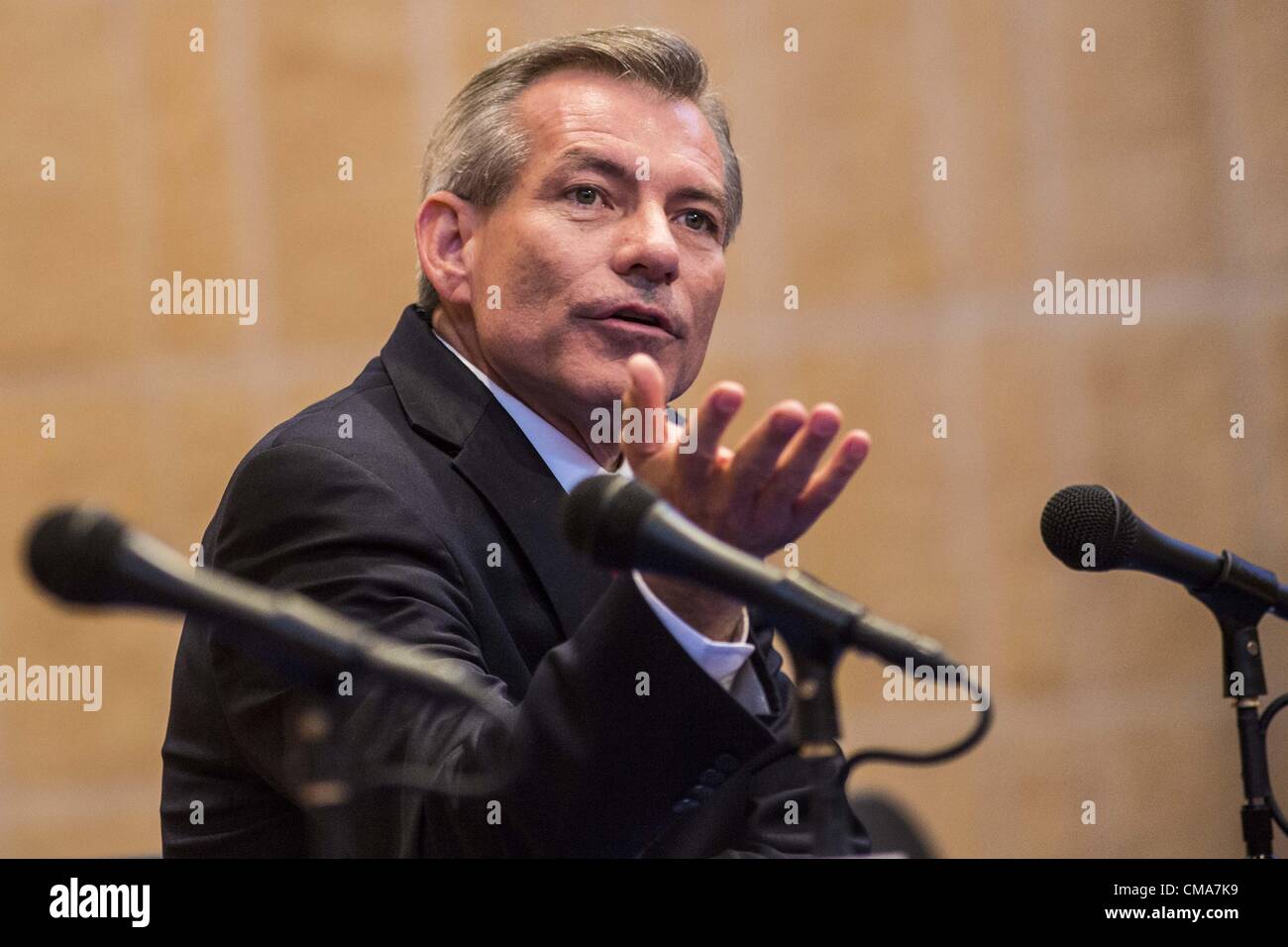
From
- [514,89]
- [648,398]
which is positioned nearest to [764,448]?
[648,398]

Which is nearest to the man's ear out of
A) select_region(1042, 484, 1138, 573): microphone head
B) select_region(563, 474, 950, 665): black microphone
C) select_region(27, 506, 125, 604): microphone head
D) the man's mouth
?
the man's mouth

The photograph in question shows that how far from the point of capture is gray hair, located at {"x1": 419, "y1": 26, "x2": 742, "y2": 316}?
8.67ft

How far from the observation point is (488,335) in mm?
2525

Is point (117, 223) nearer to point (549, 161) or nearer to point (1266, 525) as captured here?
point (549, 161)

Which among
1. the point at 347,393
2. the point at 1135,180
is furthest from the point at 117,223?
the point at 1135,180

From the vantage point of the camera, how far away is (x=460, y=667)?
5.81ft

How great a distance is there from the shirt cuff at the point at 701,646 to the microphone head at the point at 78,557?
0.55 metres

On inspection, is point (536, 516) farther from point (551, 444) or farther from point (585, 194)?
point (585, 194)

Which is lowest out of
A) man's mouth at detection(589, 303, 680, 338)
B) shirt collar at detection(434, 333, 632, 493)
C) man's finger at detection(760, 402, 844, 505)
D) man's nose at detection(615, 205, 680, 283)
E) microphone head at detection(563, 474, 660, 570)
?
microphone head at detection(563, 474, 660, 570)

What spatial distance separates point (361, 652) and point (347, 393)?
1.20m

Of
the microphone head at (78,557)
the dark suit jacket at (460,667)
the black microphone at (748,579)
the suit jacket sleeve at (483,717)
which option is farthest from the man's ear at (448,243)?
the microphone head at (78,557)

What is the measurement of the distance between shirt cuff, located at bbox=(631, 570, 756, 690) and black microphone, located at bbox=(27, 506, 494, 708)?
1.09ft

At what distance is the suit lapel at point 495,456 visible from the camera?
223cm

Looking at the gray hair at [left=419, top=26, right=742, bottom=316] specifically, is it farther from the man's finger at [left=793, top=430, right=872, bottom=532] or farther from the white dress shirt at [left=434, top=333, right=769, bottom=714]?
the man's finger at [left=793, top=430, right=872, bottom=532]
